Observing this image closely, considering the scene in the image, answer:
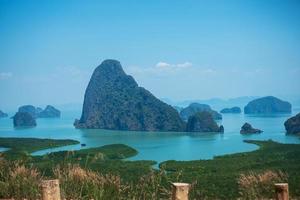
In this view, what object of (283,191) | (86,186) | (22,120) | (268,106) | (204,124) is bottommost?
(86,186)

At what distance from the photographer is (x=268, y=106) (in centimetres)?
16562

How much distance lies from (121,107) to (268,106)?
91.7 metres

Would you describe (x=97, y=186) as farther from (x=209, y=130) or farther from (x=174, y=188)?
(x=209, y=130)

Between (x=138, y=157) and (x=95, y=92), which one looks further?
(x=95, y=92)

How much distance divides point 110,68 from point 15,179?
10159 cm

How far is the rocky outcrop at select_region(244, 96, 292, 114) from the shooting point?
16562cm

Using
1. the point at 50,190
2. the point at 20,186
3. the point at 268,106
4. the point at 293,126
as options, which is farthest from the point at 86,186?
the point at 268,106

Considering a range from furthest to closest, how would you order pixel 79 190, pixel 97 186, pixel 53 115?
1. pixel 53 115
2. pixel 79 190
3. pixel 97 186

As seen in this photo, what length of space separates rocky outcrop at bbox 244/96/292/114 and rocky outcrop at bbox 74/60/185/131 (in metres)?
79.0

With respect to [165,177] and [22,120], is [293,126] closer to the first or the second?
[165,177]

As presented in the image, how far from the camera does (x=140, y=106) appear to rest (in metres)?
88.6

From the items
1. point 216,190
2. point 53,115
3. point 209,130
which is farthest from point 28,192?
point 53,115

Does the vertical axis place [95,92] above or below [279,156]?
above

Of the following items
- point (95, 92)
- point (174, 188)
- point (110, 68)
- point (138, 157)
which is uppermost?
point (110, 68)
